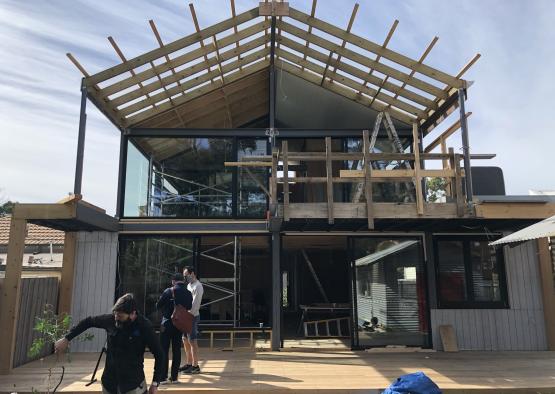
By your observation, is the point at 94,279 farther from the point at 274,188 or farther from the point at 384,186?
the point at 384,186

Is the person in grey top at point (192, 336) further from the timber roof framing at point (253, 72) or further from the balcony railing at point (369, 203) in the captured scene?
the timber roof framing at point (253, 72)

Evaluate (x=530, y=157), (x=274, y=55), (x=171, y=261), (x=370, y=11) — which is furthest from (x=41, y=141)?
(x=530, y=157)

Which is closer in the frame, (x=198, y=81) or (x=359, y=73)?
(x=359, y=73)

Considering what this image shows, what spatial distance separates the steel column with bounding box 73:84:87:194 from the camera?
718 centimetres

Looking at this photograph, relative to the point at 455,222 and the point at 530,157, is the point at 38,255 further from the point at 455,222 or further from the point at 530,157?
the point at 530,157

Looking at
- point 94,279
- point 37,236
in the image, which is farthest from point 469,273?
point 37,236

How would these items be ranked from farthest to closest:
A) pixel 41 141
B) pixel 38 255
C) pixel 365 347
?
pixel 38 255
pixel 41 141
pixel 365 347

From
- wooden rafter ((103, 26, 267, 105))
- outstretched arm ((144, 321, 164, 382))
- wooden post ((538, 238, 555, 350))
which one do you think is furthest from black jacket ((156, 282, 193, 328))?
wooden post ((538, 238, 555, 350))

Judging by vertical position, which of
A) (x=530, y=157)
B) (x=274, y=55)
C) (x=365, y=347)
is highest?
(x=274, y=55)

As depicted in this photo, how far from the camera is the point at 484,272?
811 cm

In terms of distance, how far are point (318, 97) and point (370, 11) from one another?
2960 mm

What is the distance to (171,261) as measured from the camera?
27.9 ft

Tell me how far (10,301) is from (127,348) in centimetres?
424

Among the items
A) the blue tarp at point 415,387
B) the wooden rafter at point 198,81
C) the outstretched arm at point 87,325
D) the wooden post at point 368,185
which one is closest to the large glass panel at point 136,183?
the wooden rafter at point 198,81
